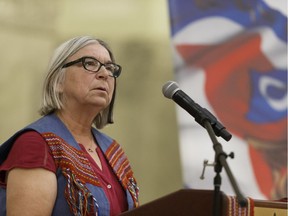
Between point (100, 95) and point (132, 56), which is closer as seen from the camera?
point (100, 95)

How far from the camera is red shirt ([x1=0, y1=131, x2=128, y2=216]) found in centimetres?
203

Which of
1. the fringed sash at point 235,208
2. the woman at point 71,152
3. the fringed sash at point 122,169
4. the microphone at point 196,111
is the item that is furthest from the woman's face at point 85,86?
the fringed sash at point 235,208

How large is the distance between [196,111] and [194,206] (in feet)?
0.86

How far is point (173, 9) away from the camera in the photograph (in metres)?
3.74

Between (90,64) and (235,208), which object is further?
Answer: (90,64)

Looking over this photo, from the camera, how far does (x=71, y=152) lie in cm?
216

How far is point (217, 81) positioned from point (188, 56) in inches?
8.9

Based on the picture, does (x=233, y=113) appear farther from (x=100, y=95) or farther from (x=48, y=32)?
(x=100, y=95)

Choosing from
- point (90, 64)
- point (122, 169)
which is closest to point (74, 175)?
point (122, 169)

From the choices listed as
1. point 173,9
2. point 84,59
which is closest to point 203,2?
point 173,9

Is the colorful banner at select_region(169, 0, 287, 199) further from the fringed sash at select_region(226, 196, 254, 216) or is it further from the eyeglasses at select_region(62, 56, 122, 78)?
the fringed sash at select_region(226, 196, 254, 216)

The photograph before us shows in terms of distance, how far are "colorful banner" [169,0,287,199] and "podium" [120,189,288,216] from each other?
1844mm

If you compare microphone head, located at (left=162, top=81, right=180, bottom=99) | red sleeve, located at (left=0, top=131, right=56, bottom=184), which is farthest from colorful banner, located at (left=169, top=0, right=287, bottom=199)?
microphone head, located at (left=162, top=81, right=180, bottom=99)

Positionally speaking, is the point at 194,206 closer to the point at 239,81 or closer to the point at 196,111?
the point at 196,111
